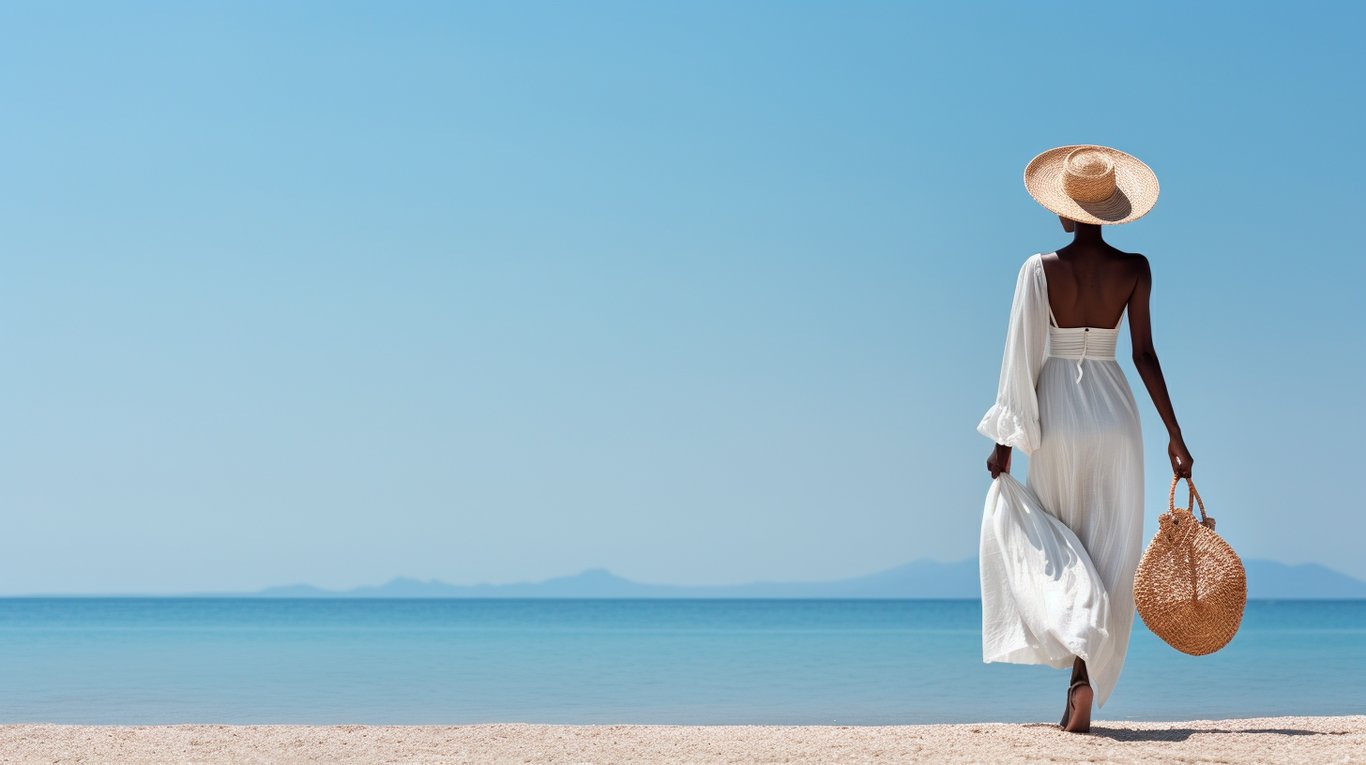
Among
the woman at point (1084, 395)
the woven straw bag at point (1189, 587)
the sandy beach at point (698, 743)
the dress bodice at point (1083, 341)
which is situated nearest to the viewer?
the sandy beach at point (698, 743)

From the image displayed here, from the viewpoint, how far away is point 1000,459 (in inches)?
225

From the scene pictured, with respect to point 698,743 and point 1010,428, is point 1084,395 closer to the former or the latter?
point 1010,428

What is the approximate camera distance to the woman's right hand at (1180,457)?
18.2ft

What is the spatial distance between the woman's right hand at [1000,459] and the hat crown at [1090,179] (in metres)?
1.17

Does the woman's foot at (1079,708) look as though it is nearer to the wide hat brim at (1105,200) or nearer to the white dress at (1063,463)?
the white dress at (1063,463)

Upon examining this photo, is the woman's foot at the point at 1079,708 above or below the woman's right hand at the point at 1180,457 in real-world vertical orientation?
below

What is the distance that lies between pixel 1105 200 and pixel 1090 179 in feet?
0.38

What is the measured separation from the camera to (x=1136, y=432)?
5664mm

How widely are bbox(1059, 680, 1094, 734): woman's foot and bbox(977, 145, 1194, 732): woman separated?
56 mm

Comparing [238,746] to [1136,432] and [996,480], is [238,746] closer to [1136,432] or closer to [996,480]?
[996,480]

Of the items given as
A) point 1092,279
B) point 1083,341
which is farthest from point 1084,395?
point 1092,279

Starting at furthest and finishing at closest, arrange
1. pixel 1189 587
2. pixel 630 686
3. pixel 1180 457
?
pixel 630 686
pixel 1180 457
pixel 1189 587

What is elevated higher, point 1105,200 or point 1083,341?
point 1105,200

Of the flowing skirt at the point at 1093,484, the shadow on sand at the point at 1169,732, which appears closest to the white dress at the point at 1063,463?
the flowing skirt at the point at 1093,484
